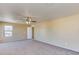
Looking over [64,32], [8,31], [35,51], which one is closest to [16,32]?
[8,31]

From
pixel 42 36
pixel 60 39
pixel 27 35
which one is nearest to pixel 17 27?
pixel 27 35

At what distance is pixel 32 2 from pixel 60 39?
16.9 feet

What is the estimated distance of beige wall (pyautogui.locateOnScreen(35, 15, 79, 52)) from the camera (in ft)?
15.9

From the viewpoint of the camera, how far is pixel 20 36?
10156 mm

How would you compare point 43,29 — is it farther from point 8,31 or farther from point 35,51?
point 35,51

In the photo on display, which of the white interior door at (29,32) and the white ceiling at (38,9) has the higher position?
the white ceiling at (38,9)

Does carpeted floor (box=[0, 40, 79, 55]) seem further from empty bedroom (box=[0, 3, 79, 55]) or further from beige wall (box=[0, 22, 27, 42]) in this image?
beige wall (box=[0, 22, 27, 42])

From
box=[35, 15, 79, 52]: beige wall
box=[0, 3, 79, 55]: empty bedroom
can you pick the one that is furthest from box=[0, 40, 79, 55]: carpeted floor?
box=[35, 15, 79, 52]: beige wall

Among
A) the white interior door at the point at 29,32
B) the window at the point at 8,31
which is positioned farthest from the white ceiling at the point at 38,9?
the white interior door at the point at 29,32

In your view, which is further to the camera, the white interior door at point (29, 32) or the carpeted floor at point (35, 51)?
the white interior door at point (29, 32)

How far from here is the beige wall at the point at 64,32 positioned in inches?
191

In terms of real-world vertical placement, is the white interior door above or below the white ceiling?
below

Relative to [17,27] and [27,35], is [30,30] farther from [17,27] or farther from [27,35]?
[17,27]

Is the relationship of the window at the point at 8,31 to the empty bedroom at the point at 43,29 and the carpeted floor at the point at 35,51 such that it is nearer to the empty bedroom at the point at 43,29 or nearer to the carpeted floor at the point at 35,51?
the empty bedroom at the point at 43,29
